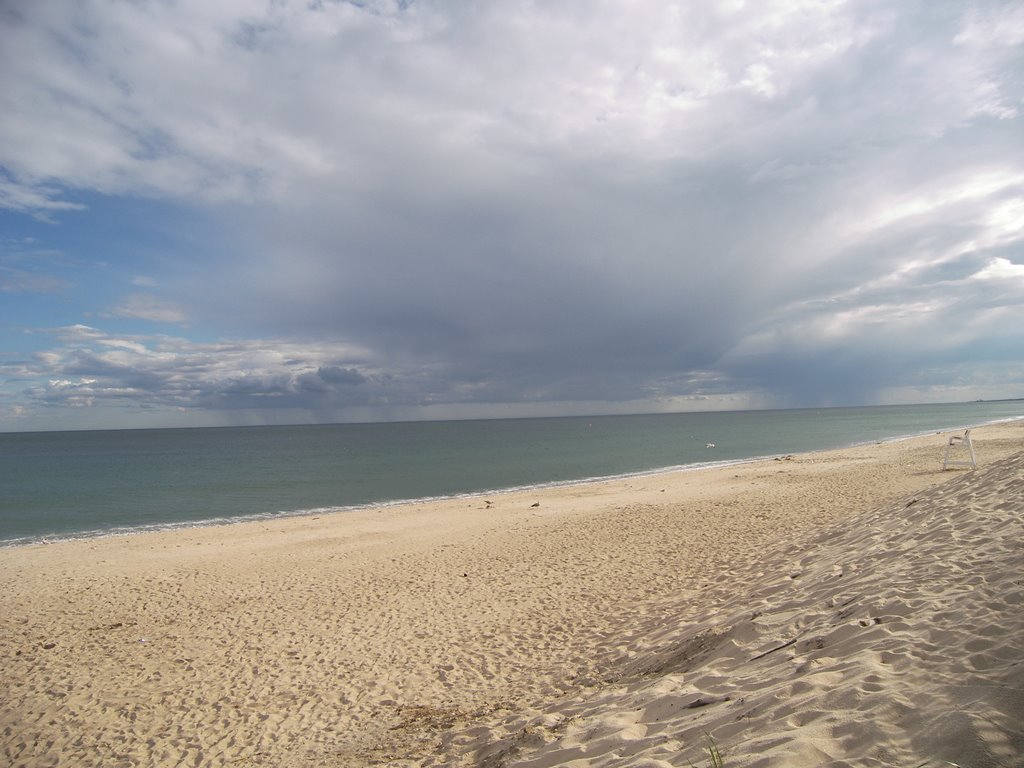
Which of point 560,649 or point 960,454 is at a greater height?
point 960,454

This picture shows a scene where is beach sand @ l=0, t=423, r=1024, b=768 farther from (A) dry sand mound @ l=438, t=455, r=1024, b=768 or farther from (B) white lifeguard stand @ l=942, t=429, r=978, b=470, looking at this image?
(B) white lifeguard stand @ l=942, t=429, r=978, b=470

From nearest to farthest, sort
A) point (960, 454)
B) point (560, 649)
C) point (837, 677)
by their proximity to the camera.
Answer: point (837, 677) < point (560, 649) < point (960, 454)

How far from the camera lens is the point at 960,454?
2972 centimetres

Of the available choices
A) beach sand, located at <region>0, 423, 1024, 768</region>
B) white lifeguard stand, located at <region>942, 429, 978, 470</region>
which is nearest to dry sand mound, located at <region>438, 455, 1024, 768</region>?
beach sand, located at <region>0, 423, 1024, 768</region>

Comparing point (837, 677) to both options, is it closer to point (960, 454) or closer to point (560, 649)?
point (560, 649)

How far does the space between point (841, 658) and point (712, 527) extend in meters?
11.6

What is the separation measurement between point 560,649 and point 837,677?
4.57 meters

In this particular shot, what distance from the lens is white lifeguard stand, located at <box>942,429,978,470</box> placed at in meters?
21.8

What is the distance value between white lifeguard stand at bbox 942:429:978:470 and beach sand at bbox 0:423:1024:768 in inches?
421

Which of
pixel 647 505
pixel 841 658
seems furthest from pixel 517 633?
pixel 647 505

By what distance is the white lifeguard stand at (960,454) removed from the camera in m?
21.8

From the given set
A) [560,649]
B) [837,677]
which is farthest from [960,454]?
[837,677]

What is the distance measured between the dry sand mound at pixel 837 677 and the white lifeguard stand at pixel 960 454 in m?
16.4

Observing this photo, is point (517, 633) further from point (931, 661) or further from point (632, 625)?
point (931, 661)
